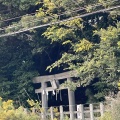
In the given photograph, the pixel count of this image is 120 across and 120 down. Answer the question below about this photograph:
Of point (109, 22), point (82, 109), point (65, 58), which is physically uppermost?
point (109, 22)

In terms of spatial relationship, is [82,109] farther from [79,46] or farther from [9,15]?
[9,15]

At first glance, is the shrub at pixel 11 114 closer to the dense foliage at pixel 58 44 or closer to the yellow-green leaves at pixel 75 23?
the dense foliage at pixel 58 44

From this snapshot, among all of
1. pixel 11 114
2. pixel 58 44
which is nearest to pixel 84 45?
pixel 58 44

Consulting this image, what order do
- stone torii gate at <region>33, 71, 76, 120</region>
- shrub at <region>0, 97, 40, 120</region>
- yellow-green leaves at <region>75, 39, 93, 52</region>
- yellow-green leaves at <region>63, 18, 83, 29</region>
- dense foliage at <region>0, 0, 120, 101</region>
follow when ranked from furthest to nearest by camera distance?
stone torii gate at <region>33, 71, 76, 120</region>
yellow-green leaves at <region>63, 18, 83, 29</region>
yellow-green leaves at <region>75, 39, 93, 52</region>
dense foliage at <region>0, 0, 120, 101</region>
shrub at <region>0, 97, 40, 120</region>

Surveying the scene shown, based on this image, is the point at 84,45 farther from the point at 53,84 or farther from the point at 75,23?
the point at 53,84

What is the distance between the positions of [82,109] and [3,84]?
5.66 meters

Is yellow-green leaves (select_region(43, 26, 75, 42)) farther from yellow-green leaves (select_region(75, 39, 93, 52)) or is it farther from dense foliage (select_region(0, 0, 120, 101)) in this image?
yellow-green leaves (select_region(75, 39, 93, 52))

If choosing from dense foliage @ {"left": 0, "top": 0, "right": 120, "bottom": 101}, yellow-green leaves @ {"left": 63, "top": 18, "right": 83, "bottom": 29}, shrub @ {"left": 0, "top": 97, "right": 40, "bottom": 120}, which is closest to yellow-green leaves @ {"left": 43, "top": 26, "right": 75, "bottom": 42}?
dense foliage @ {"left": 0, "top": 0, "right": 120, "bottom": 101}

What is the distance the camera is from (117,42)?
20594 mm

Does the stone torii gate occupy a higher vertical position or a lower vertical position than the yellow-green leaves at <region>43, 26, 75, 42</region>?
lower

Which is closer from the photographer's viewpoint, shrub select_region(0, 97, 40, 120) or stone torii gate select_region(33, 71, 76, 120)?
shrub select_region(0, 97, 40, 120)

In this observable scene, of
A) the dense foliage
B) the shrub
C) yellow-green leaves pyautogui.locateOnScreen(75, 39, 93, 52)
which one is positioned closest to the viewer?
the shrub

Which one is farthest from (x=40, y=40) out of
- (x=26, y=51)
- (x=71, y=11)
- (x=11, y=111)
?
(x=11, y=111)

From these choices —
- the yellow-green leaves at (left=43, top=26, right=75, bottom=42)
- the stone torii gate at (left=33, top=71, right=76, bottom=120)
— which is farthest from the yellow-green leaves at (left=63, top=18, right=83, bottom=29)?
the stone torii gate at (left=33, top=71, right=76, bottom=120)
